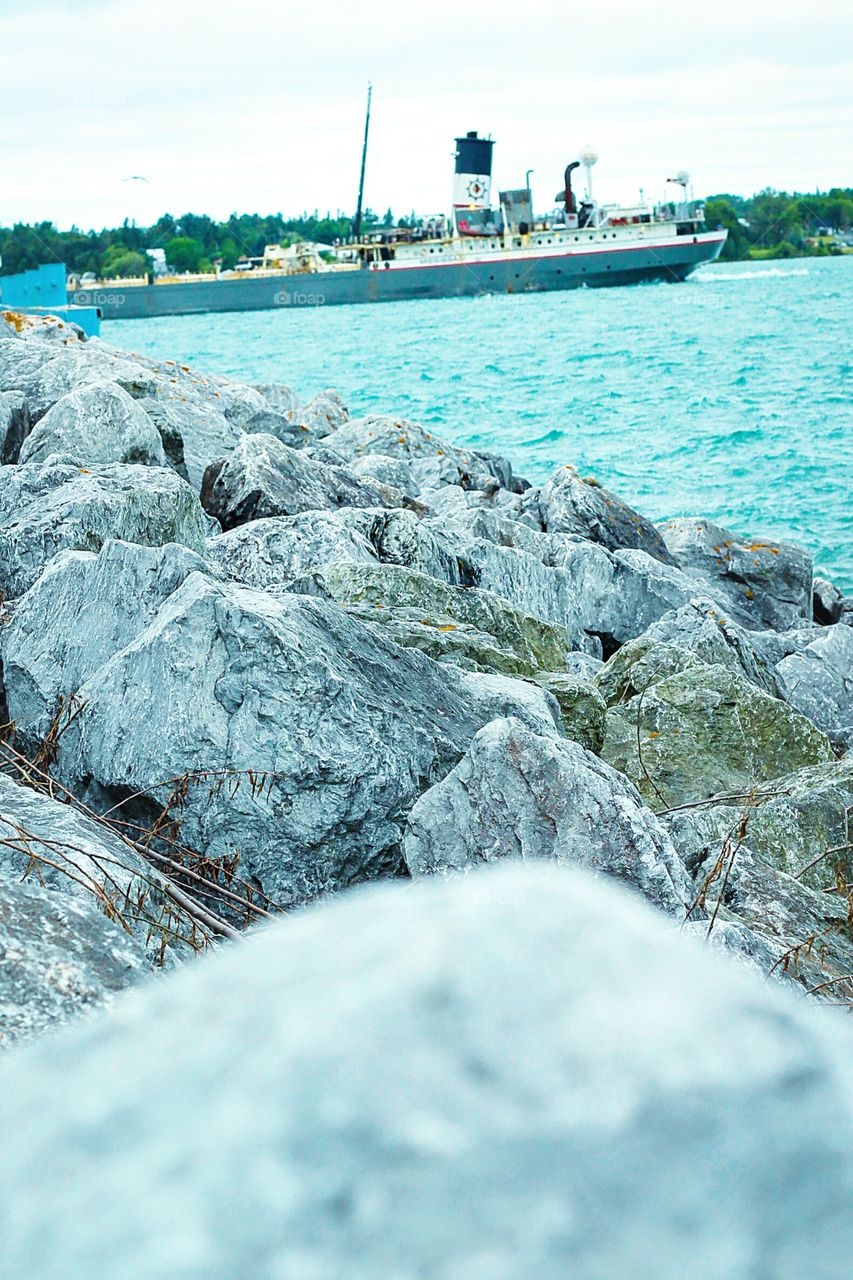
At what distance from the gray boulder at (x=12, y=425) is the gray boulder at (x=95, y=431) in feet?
2.17

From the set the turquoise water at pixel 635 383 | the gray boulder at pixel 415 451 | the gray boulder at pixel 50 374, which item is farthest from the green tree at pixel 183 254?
the gray boulder at pixel 50 374

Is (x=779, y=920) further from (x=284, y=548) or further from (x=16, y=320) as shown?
(x=16, y=320)

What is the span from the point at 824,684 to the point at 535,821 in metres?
3.90

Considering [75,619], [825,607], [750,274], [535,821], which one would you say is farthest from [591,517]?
[750,274]

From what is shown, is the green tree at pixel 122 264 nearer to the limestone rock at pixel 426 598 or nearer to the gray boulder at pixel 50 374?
the gray boulder at pixel 50 374

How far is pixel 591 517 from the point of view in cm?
847

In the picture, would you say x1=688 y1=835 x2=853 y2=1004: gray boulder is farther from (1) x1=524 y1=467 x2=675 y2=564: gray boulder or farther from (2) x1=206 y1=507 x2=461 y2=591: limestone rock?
(1) x1=524 y1=467 x2=675 y2=564: gray boulder

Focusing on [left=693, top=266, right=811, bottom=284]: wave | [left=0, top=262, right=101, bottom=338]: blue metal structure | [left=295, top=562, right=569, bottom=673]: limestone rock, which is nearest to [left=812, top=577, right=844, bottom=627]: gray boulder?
A: [left=295, top=562, right=569, bottom=673]: limestone rock

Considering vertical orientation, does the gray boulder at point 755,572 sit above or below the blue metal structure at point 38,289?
below

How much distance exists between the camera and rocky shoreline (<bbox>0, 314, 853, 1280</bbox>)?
24.6 inches

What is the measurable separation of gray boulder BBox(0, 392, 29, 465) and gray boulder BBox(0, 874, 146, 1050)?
5.43m

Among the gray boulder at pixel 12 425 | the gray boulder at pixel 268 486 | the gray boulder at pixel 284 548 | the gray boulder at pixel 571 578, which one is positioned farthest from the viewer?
the gray boulder at pixel 12 425

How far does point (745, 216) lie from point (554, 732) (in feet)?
347

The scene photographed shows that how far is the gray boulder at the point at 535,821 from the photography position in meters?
2.69
